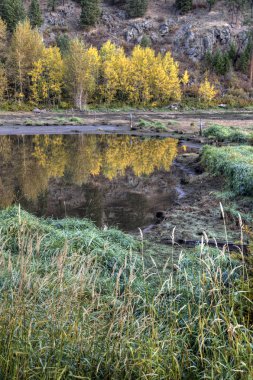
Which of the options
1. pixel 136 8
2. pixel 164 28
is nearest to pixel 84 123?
pixel 164 28

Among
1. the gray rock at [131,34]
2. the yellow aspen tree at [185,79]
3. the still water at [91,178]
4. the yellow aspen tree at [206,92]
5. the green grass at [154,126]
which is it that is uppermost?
the gray rock at [131,34]

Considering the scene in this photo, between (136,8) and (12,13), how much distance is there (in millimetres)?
28517

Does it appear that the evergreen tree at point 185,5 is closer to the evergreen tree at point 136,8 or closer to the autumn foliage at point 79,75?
the evergreen tree at point 136,8

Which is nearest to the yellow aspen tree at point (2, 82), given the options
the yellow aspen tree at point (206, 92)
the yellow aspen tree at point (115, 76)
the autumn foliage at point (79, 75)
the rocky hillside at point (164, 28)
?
the autumn foliage at point (79, 75)

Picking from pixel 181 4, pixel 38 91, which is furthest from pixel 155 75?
pixel 181 4

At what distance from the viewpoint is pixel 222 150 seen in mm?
18609

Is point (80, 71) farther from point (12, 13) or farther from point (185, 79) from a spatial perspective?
point (12, 13)

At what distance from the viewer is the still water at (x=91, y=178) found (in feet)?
43.1

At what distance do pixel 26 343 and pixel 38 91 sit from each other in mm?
54922

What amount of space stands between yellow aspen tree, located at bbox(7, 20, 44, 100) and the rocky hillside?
887 inches

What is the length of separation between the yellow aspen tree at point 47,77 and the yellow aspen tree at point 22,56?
1009mm

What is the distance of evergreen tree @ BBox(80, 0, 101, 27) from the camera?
8238 centimetres

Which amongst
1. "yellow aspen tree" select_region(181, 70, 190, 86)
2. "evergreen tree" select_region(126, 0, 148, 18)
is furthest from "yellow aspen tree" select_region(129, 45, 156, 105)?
"evergreen tree" select_region(126, 0, 148, 18)

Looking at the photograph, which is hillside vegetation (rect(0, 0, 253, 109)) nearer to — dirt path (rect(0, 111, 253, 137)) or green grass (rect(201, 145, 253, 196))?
dirt path (rect(0, 111, 253, 137))
